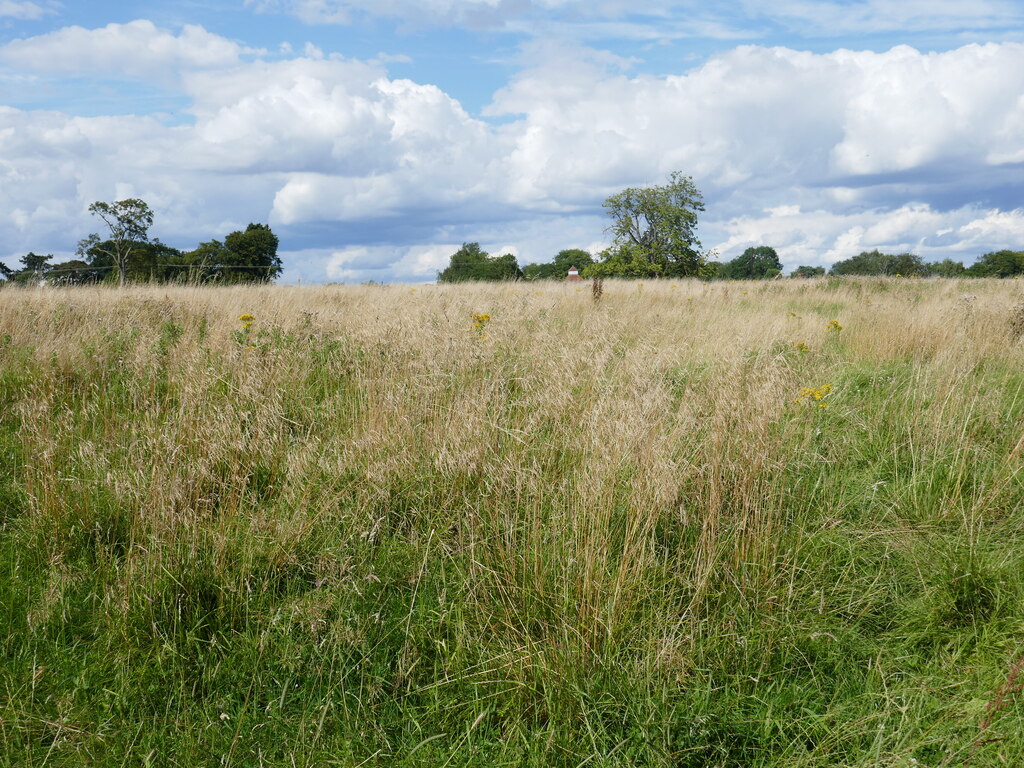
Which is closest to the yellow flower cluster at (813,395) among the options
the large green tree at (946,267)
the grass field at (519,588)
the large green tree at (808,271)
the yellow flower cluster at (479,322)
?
the grass field at (519,588)

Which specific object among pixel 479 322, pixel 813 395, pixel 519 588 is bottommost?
pixel 519 588

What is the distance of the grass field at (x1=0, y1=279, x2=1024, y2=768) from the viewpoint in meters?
1.89

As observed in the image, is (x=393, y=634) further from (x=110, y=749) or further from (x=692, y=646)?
(x=692, y=646)

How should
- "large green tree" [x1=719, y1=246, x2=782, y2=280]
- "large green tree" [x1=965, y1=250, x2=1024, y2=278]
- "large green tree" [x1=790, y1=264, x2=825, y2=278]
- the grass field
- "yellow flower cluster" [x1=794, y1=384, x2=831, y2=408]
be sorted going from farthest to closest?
"large green tree" [x1=719, y1=246, x2=782, y2=280] → "large green tree" [x1=965, y1=250, x2=1024, y2=278] → "large green tree" [x1=790, y1=264, x2=825, y2=278] → "yellow flower cluster" [x1=794, y1=384, x2=831, y2=408] → the grass field

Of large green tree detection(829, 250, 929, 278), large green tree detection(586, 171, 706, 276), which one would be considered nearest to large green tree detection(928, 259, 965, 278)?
large green tree detection(829, 250, 929, 278)

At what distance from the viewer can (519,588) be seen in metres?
2.26

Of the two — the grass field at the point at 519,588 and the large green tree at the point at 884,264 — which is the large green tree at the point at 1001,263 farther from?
the grass field at the point at 519,588

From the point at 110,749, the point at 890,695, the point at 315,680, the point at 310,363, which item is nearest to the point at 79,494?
the point at 110,749

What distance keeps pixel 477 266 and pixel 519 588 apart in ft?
170

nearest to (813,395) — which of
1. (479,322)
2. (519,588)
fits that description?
(519,588)

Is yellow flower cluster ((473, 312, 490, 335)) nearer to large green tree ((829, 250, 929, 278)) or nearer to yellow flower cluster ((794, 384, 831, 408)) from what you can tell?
Answer: yellow flower cluster ((794, 384, 831, 408))

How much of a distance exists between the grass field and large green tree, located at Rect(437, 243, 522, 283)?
29.8 m

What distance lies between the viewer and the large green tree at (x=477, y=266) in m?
41.5

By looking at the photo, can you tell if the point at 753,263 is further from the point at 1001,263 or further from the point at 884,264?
the point at 884,264
